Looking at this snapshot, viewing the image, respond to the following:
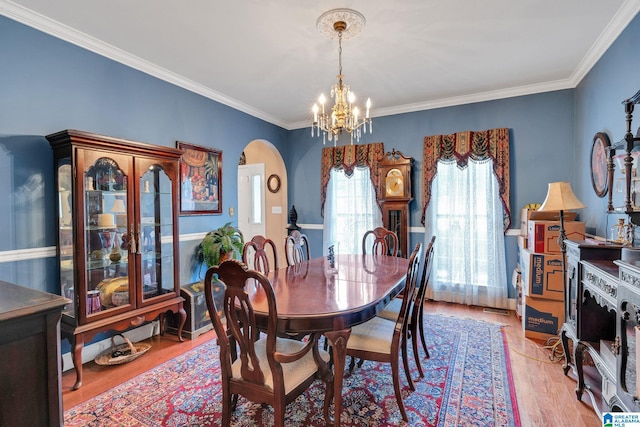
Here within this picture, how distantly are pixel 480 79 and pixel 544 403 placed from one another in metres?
3.13

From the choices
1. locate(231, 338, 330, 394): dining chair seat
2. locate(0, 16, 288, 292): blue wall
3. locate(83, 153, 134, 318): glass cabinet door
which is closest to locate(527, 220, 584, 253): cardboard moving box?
locate(231, 338, 330, 394): dining chair seat

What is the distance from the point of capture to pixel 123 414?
6.45 feet

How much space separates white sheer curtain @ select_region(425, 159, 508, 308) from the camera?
3.86 meters

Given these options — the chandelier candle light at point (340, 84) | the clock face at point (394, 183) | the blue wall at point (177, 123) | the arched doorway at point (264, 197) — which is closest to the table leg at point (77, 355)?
the blue wall at point (177, 123)

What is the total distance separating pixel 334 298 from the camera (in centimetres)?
186

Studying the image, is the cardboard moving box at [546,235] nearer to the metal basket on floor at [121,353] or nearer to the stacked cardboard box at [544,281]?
the stacked cardboard box at [544,281]

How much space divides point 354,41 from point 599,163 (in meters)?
2.48

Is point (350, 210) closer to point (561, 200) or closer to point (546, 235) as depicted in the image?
point (546, 235)

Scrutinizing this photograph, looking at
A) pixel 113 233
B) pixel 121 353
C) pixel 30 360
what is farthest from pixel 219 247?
pixel 30 360

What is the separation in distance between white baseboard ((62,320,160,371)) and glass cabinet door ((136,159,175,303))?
1.71ft

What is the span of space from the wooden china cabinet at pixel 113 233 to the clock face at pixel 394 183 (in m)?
2.73

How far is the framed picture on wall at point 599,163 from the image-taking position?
2664mm

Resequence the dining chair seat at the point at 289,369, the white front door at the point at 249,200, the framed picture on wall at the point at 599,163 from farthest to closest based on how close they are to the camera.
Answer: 1. the white front door at the point at 249,200
2. the framed picture on wall at the point at 599,163
3. the dining chair seat at the point at 289,369

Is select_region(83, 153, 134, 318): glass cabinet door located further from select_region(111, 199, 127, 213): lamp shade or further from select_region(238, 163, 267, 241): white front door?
select_region(238, 163, 267, 241): white front door
